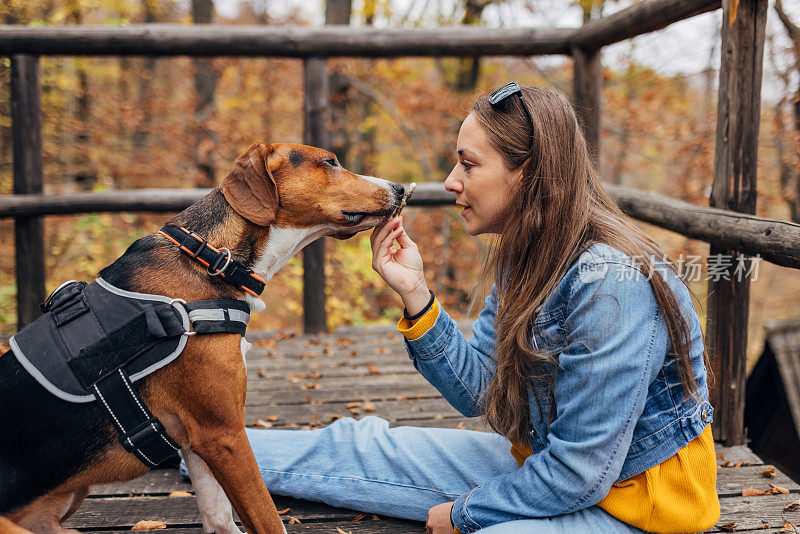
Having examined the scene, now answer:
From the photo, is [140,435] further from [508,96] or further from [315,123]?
[315,123]

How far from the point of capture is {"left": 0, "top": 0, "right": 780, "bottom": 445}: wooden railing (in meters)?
3.17

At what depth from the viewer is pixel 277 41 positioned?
15.3ft

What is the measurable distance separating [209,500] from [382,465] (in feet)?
2.25

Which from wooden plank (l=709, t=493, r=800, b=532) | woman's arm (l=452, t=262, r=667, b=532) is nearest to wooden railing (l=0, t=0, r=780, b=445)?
wooden plank (l=709, t=493, r=800, b=532)

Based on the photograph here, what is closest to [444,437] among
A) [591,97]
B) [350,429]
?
[350,429]

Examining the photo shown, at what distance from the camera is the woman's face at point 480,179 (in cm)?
213

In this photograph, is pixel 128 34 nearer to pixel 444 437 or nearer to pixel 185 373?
pixel 185 373

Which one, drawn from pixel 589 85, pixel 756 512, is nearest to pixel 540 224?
pixel 756 512

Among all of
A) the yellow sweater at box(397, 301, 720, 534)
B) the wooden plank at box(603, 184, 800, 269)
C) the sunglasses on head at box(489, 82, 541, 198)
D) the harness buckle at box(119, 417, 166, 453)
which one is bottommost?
the yellow sweater at box(397, 301, 720, 534)

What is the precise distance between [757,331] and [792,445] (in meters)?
10.3

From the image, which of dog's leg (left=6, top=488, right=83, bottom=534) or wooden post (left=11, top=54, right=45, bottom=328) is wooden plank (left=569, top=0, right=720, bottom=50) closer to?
dog's leg (left=6, top=488, right=83, bottom=534)

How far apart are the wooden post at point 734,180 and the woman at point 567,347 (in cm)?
117

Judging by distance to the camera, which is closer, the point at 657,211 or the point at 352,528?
the point at 352,528

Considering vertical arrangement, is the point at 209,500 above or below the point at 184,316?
below
